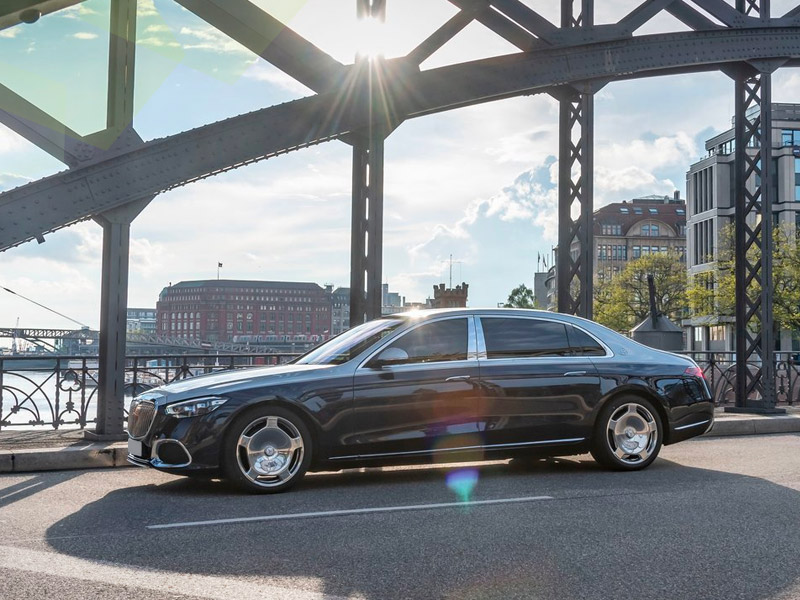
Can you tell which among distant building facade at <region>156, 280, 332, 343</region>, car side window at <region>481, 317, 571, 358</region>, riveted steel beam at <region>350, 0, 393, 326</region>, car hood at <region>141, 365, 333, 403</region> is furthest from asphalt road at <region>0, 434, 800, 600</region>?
distant building facade at <region>156, 280, 332, 343</region>

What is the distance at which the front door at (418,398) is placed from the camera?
7.48m

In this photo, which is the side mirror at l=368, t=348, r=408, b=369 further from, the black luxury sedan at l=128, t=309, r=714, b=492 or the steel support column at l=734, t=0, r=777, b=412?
the steel support column at l=734, t=0, r=777, b=412

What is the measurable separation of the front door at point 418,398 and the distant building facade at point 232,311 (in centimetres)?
18178

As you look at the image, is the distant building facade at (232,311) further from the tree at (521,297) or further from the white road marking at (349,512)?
the white road marking at (349,512)

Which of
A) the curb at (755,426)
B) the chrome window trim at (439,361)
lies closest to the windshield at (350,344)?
the chrome window trim at (439,361)

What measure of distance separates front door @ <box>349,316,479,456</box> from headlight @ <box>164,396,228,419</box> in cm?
115

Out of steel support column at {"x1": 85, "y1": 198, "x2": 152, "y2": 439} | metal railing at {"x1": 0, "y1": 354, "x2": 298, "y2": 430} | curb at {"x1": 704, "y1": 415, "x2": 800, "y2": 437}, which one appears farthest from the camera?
metal railing at {"x1": 0, "y1": 354, "x2": 298, "y2": 430}

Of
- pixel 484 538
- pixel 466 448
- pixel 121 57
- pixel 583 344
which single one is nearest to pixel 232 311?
pixel 121 57

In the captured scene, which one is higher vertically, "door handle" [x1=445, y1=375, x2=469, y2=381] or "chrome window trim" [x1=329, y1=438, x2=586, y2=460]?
"door handle" [x1=445, y1=375, x2=469, y2=381]

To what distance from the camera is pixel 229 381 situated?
23.9 feet

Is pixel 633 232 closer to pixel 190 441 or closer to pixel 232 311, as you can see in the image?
pixel 232 311

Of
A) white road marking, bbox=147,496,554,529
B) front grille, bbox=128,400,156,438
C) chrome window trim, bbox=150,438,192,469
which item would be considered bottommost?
white road marking, bbox=147,496,554,529

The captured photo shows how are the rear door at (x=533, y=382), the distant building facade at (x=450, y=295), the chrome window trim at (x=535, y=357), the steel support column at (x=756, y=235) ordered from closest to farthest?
1. the rear door at (x=533, y=382)
2. the chrome window trim at (x=535, y=357)
3. the steel support column at (x=756, y=235)
4. the distant building facade at (x=450, y=295)

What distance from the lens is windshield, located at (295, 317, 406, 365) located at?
25.6ft
